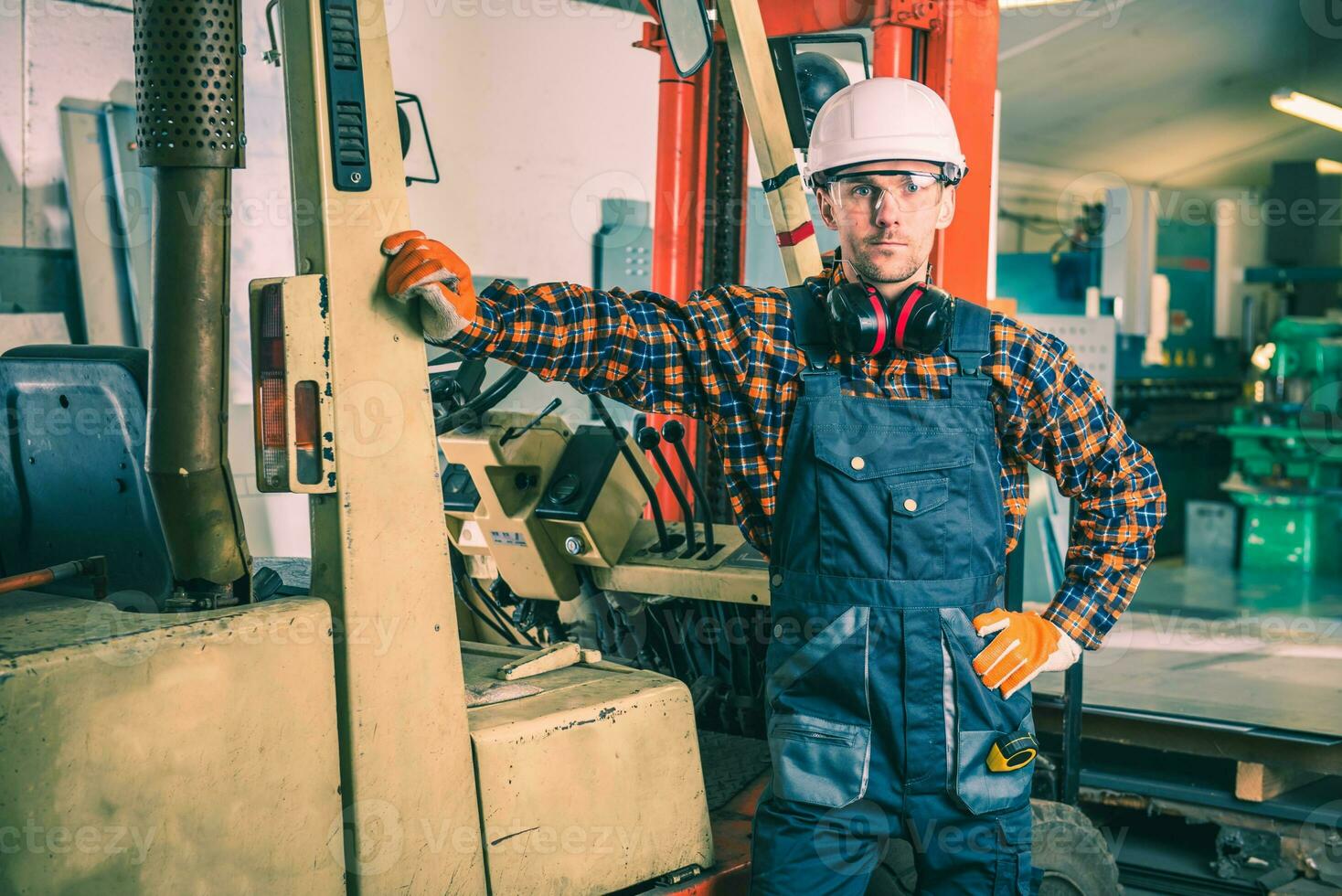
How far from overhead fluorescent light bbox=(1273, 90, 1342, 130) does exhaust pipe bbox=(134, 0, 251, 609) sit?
31.0 feet

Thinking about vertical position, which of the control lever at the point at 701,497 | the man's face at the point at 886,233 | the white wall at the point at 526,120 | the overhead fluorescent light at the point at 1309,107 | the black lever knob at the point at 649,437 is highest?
the overhead fluorescent light at the point at 1309,107

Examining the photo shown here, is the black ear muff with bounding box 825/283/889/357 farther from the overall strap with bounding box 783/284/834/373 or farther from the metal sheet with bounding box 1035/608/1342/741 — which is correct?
the metal sheet with bounding box 1035/608/1342/741

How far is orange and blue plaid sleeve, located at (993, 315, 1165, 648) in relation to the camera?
2148 mm

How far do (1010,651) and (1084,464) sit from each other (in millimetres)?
386

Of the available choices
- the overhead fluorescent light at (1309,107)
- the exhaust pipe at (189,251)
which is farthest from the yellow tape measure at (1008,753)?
the overhead fluorescent light at (1309,107)

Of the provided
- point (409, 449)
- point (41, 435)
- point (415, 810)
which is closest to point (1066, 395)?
point (409, 449)

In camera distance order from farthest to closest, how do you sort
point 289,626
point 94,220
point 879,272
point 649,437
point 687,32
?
point 94,220, point 649,437, point 687,32, point 879,272, point 289,626

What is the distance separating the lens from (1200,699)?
13.6 feet

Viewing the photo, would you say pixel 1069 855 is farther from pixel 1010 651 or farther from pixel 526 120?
pixel 526 120

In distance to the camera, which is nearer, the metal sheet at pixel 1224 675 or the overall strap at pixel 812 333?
the overall strap at pixel 812 333

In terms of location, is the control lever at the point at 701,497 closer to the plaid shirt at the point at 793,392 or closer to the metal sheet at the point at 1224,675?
the plaid shirt at the point at 793,392

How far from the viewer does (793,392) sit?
215cm

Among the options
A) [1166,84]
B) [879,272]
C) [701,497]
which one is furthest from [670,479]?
[1166,84]

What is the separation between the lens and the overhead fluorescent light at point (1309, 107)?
31.1 feet
